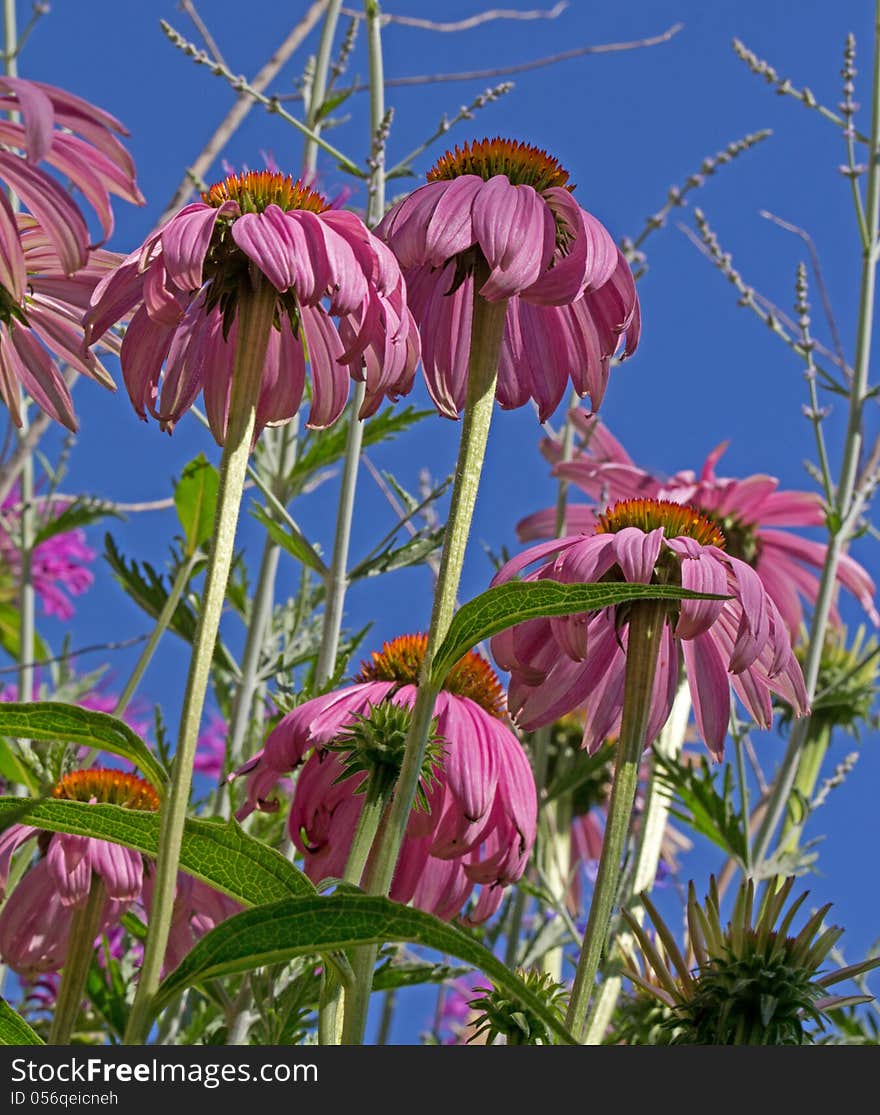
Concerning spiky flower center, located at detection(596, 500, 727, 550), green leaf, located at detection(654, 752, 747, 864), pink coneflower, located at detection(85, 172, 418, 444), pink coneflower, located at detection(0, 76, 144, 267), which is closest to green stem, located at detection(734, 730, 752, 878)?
green leaf, located at detection(654, 752, 747, 864)

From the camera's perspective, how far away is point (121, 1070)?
0.63 m

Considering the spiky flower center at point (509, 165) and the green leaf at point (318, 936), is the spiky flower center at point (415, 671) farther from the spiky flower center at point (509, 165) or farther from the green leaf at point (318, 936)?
the green leaf at point (318, 936)

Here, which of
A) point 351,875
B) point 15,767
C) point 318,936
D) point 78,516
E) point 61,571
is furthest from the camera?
point 61,571

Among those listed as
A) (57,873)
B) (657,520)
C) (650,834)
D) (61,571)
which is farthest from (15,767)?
(61,571)

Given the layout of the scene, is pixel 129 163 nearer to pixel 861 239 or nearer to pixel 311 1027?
pixel 311 1027

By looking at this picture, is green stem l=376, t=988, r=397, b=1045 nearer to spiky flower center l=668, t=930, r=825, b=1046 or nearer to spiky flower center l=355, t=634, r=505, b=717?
spiky flower center l=355, t=634, r=505, b=717

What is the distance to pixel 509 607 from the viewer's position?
75 centimetres

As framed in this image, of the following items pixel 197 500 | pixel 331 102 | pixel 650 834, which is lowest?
pixel 650 834

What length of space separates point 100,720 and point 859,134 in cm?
150

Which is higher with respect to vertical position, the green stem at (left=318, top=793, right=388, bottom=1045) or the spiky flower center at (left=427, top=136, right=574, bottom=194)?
the spiky flower center at (left=427, top=136, right=574, bottom=194)

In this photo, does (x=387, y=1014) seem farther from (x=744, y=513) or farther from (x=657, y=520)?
(x=657, y=520)

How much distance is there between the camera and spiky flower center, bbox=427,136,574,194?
0.97 m

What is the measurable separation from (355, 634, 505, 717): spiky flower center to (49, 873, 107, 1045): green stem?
278mm

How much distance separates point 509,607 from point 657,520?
36 cm
